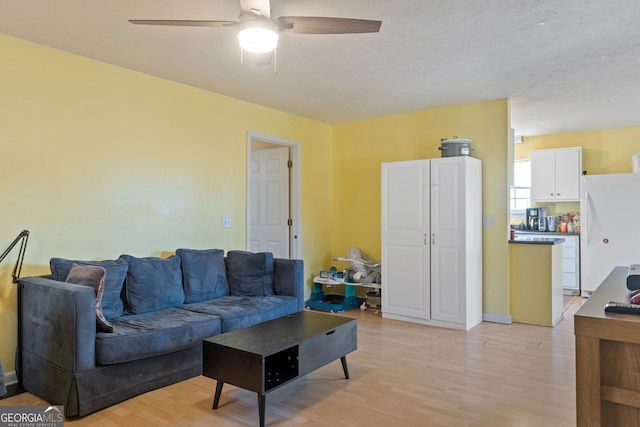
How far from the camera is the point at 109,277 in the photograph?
3.06 m

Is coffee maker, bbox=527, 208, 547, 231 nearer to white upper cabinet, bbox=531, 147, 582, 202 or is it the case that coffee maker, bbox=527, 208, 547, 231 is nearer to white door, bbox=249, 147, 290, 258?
white upper cabinet, bbox=531, 147, 582, 202

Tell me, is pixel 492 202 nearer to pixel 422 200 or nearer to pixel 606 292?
pixel 422 200

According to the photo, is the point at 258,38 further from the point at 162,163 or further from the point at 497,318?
the point at 497,318

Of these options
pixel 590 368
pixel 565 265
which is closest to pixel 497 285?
pixel 565 265

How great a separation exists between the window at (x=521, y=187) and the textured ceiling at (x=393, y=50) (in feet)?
6.65

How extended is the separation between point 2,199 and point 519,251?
4769mm

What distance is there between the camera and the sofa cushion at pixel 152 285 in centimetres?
324

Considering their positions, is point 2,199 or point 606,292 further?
point 2,199

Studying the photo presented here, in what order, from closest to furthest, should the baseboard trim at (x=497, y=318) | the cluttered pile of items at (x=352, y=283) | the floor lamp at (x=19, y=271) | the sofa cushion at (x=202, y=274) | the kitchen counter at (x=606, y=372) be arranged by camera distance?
1. the kitchen counter at (x=606, y=372)
2. the floor lamp at (x=19, y=271)
3. the sofa cushion at (x=202, y=274)
4. the baseboard trim at (x=497, y=318)
5. the cluttered pile of items at (x=352, y=283)

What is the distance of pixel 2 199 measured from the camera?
114 inches

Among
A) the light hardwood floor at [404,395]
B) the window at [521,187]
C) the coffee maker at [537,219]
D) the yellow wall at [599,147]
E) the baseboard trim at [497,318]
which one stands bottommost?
the light hardwood floor at [404,395]

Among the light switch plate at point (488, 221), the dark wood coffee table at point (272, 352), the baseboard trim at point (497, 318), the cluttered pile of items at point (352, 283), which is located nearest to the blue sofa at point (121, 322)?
the dark wood coffee table at point (272, 352)

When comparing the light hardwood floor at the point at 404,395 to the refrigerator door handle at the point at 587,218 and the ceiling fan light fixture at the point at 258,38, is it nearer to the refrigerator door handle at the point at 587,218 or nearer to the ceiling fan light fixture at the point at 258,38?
the ceiling fan light fixture at the point at 258,38

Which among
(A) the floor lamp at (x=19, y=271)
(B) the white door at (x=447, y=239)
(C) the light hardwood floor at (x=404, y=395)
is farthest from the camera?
(B) the white door at (x=447, y=239)
